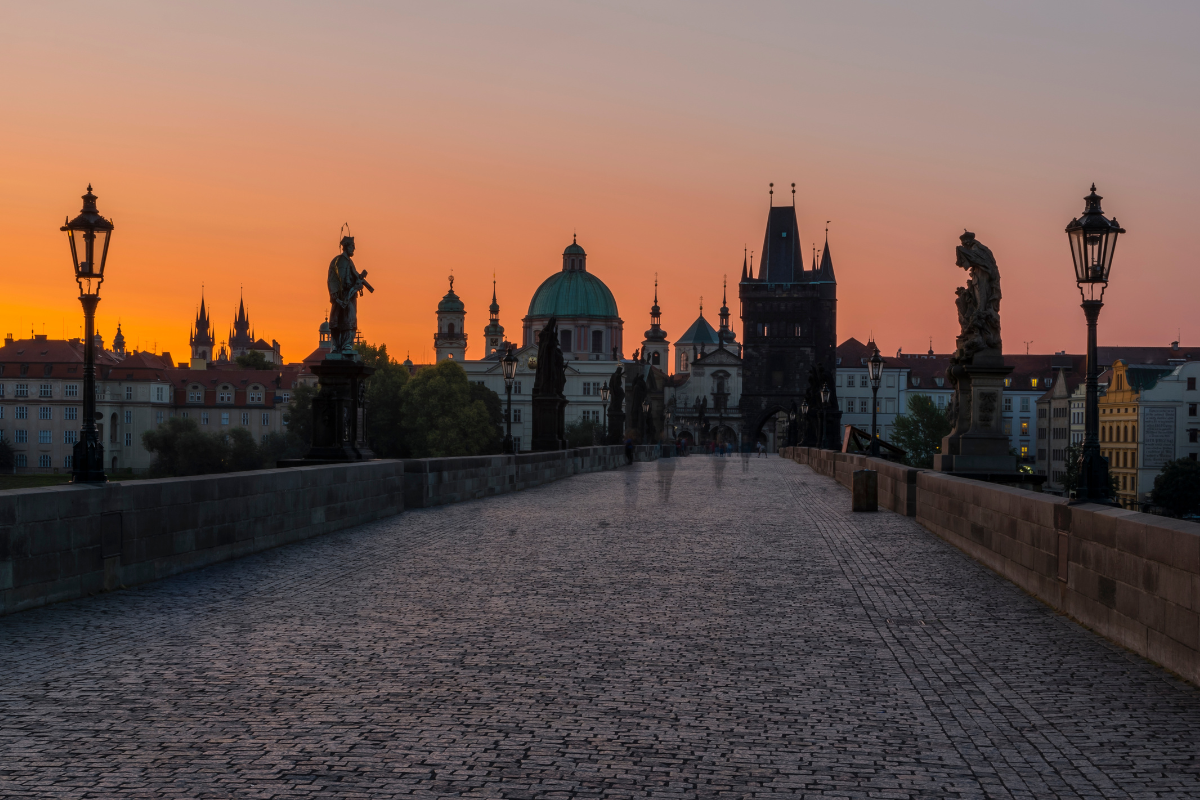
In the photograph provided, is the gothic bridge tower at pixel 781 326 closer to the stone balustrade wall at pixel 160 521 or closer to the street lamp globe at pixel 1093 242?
the stone balustrade wall at pixel 160 521

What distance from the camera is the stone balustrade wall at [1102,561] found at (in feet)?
22.2

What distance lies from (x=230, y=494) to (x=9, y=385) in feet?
436

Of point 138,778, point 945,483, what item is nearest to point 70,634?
point 138,778

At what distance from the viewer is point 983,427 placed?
1950 cm

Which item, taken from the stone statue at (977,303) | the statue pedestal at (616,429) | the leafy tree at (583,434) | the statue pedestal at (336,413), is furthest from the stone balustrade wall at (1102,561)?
Answer: the leafy tree at (583,434)

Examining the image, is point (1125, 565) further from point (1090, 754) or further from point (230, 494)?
point (230, 494)

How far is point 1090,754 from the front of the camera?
17.8ft

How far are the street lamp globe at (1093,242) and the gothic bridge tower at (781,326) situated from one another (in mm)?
122415

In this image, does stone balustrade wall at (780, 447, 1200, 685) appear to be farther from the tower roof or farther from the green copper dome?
the green copper dome

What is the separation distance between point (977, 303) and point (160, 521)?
44.8 feet

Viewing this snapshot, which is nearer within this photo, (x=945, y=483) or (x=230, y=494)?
(x=230, y=494)

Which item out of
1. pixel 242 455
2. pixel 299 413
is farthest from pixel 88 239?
pixel 242 455

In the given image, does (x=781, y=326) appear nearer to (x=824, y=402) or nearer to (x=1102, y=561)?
(x=824, y=402)

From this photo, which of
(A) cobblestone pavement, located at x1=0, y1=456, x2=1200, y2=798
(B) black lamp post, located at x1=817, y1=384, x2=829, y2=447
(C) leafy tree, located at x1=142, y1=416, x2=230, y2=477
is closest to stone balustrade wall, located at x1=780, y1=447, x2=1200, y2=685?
(A) cobblestone pavement, located at x1=0, y1=456, x2=1200, y2=798
